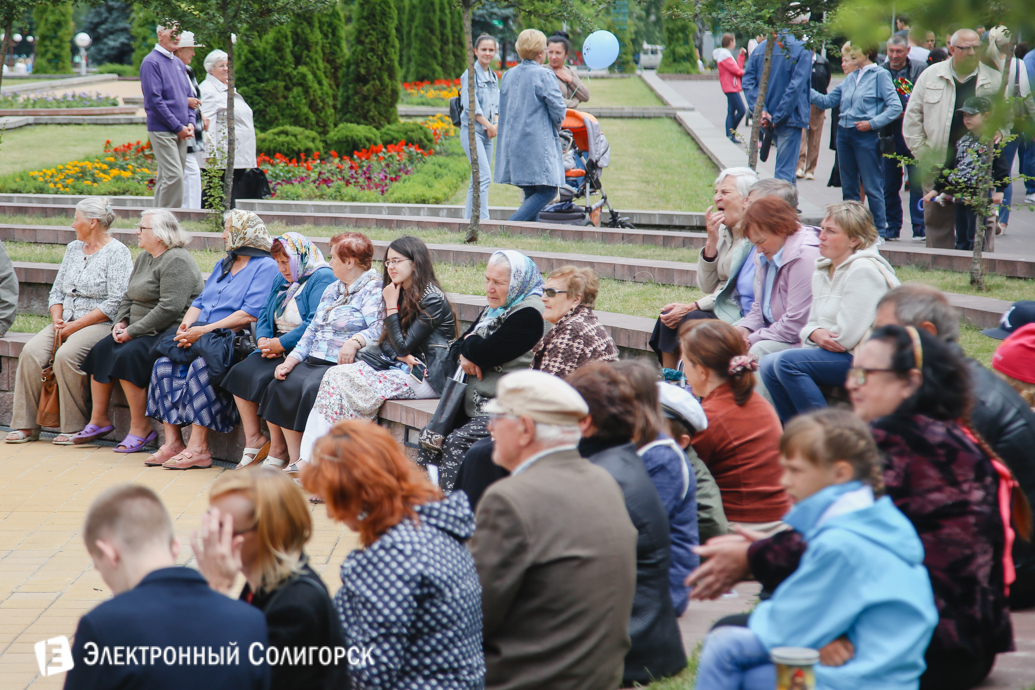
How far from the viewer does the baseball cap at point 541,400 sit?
3.09m

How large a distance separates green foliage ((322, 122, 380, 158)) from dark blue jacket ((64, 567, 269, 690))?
1521 centimetres

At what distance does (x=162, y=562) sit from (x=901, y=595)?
1.87 m

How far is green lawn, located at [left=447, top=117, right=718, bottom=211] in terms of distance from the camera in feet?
42.3

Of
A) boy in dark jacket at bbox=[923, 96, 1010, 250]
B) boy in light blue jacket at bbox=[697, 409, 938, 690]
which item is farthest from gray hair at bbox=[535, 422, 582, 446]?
Answer: boy in dark jacket at bbox=[923, 96, 1010, 250]

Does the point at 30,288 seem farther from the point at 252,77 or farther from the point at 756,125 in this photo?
the point at 252,77

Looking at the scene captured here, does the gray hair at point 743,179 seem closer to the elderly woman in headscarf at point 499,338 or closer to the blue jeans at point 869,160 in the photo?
the elderly woman in headscarf at point 499,338

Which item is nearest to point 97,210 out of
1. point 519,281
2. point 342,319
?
point 342,319

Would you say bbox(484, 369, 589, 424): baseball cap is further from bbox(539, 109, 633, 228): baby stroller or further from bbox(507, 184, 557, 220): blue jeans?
bbox(539, 109, 633, 228): baby stroller

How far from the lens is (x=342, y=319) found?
664 cm

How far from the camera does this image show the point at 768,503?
4355 mm

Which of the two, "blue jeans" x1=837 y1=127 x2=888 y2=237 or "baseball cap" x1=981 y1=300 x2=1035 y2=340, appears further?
"blue jeans" x1=837 y1=127 x2=888 y2=237

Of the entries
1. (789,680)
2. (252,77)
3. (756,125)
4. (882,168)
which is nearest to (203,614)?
(789,680)

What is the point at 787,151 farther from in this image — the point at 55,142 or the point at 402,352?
the point at 55,142

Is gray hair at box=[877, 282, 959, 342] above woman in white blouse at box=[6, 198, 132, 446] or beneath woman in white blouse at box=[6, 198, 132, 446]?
above
